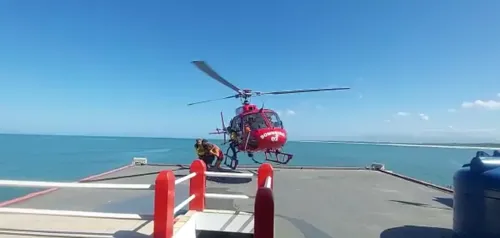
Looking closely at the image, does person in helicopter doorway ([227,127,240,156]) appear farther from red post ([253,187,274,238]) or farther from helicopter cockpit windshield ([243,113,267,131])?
red post ([253,187,274,238])

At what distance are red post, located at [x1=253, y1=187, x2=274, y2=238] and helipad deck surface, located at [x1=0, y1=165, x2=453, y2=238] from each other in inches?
52.8

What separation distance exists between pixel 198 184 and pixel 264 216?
201cm

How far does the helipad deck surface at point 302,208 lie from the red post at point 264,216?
1342 millimetres

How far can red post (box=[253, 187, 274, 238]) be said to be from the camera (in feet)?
7.70

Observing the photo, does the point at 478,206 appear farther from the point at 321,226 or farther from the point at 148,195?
the point at 148,195

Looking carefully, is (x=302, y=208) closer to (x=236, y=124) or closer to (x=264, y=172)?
(x=264, y=172)

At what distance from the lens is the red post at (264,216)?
7.70ft

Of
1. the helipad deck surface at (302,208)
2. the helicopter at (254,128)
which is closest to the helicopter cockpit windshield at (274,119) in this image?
the helicopter at (254,128)

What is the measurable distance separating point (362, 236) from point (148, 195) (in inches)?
175

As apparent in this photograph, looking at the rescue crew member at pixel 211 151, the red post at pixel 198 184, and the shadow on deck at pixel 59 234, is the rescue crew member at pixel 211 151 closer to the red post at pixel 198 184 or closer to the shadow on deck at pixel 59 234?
the red post at pixel 198 184

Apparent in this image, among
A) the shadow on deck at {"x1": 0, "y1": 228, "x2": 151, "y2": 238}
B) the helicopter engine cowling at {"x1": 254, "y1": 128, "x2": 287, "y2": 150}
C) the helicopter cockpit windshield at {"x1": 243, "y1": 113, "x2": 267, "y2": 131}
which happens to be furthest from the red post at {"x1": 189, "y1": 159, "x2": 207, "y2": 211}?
the helicopter cockpit windshield at {"x1": 243, "y1": 113, "x2": 267, "y2": 131}

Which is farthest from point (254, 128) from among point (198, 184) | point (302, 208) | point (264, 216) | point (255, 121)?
point (264, 216)

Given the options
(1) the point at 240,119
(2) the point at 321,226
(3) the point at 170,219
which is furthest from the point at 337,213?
(1) the point at 240,119

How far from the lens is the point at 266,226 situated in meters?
2.35
